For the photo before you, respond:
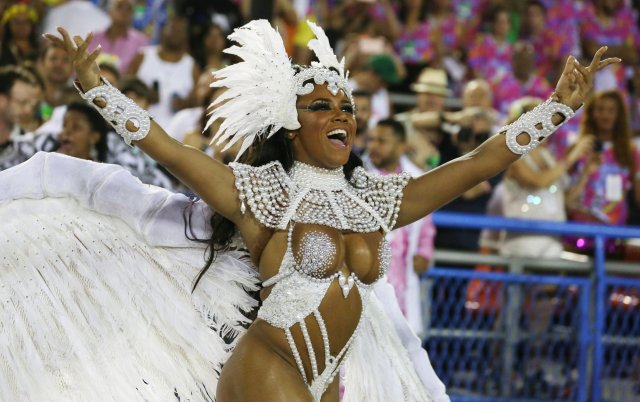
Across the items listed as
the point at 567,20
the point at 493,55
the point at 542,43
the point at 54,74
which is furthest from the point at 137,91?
the point at 567,20

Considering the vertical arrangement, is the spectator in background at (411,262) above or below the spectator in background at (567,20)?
below

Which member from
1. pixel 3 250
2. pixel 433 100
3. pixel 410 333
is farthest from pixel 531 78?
pixel 3 250

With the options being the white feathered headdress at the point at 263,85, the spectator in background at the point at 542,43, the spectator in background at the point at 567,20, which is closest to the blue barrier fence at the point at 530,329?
the white feathered headdress at the point at 263,85

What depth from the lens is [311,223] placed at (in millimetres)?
4020

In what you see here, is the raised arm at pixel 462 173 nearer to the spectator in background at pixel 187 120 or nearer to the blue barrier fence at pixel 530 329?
the blue barrier fence at pixel 530 329

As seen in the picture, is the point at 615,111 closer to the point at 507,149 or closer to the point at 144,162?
the point at 144,162

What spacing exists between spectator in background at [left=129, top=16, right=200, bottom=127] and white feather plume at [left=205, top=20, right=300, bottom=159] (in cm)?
375

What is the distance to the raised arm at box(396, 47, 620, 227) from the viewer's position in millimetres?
4219

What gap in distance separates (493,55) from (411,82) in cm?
89

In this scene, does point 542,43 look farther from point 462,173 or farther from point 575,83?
point 462,173

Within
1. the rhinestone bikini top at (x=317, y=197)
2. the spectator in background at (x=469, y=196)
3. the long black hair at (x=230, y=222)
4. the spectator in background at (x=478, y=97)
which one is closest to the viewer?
the rhinestone bikini top at (x=317, y=197)

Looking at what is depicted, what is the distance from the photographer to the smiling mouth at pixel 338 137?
4.10m

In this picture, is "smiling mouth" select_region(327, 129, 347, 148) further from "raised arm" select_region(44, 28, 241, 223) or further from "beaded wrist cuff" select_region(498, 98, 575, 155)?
"beaded wrist cuff" select_region(498, 98, 575, 155)

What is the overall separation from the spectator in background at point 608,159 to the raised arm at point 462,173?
363 centimetres
